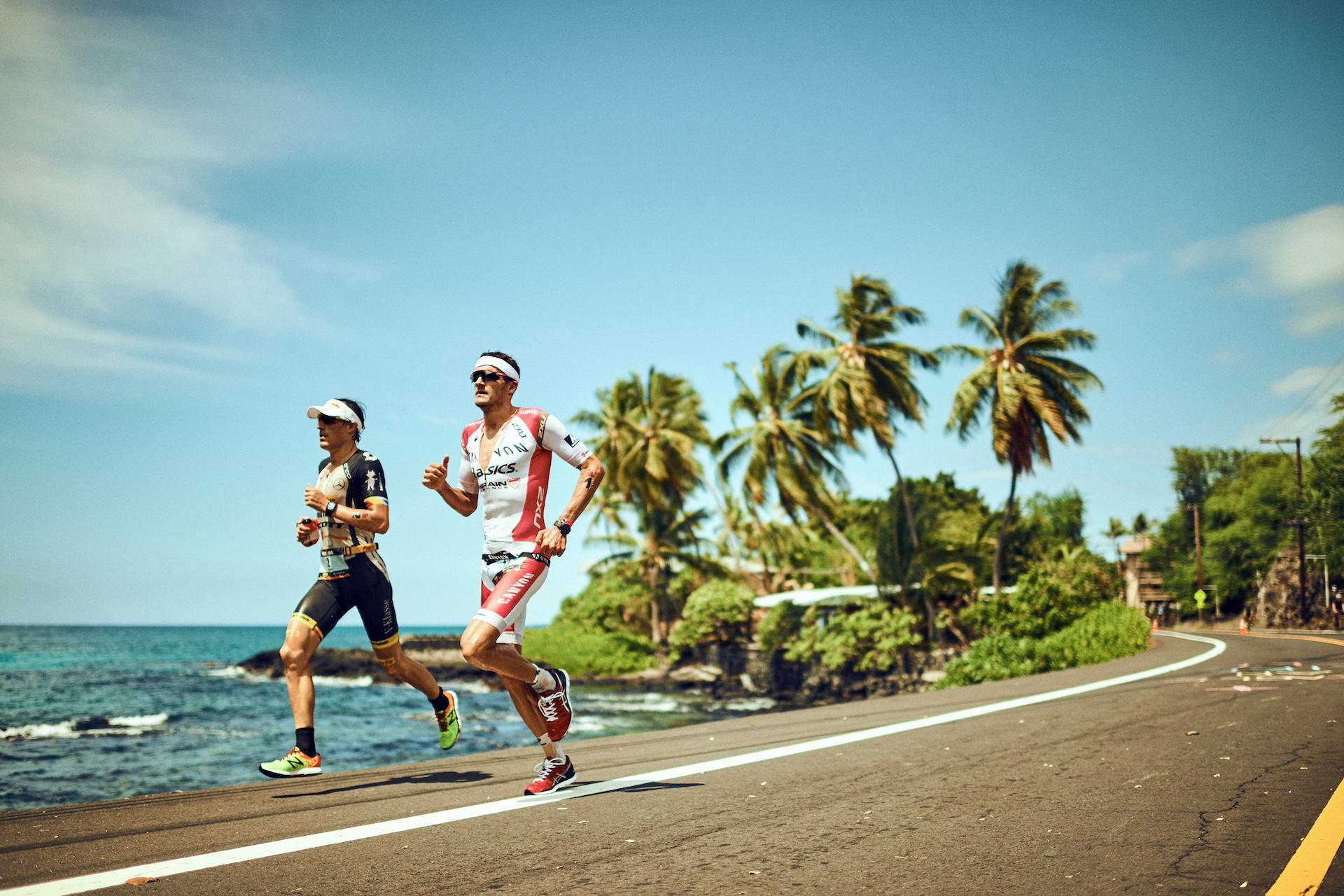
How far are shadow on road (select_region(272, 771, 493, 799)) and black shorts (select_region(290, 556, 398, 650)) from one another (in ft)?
2.61

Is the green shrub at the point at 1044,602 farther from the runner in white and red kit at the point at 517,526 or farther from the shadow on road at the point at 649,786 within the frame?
the runner in white and red kit at the point at 517,526

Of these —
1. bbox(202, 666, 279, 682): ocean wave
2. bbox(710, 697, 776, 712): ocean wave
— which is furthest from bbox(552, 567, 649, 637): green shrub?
bbox(202, 666, 279, 682): ocean wave

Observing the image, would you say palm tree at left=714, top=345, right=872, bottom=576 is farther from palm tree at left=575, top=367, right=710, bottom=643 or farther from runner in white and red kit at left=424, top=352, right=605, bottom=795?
runner in white and red kit at left=424, top=352, right=605, bottom=795

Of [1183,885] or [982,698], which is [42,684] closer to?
[982,698]

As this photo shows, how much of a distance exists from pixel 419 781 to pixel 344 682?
4938 cm

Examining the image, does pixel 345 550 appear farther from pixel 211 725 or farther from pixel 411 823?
pixel 211 725

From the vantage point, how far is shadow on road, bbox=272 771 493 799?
5168 mm

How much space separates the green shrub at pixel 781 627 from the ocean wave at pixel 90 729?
2231 centimetres

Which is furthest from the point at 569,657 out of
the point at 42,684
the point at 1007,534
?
the point at 42,684

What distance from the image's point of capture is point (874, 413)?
3469cm

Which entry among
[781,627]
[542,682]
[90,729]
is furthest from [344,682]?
[542,682]

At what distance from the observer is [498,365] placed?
511cm

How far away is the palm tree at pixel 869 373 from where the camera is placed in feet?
114

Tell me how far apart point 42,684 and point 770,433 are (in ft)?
129
